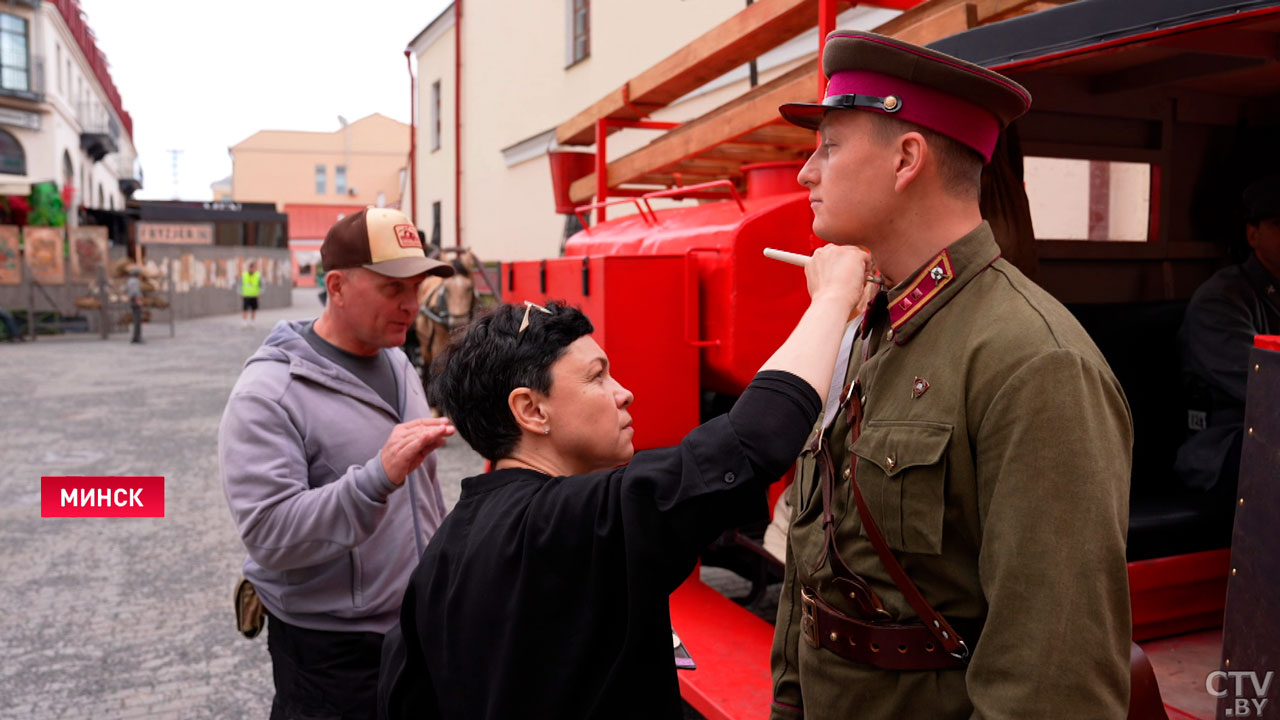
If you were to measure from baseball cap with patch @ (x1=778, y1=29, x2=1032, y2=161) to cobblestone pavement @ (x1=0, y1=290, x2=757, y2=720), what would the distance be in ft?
12.8

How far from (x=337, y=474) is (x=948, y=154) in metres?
1.84

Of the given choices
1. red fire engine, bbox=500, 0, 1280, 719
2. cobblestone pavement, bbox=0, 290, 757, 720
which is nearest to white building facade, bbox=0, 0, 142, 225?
cobblestone pavement, bbox=0, 290, 757, 720

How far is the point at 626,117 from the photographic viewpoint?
18.6 feet

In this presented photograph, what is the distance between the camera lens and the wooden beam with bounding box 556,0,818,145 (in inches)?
143

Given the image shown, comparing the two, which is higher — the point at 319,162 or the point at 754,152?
the point at 319,162

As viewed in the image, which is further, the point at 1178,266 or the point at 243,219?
the point at 243,219

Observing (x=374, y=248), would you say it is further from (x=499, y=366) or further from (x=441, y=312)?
(x=441, y=312)

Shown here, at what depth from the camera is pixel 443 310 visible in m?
10.4

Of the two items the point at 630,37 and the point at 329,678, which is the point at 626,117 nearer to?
the point at 329,678

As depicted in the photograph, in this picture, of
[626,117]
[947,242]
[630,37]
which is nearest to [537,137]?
[630,37]

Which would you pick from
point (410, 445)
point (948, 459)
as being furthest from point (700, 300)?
point (948, 459)

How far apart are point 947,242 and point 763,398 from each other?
1.51ft

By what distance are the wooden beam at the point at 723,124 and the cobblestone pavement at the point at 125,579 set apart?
2.49 m

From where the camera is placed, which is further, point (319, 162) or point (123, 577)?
point (319, 162)
